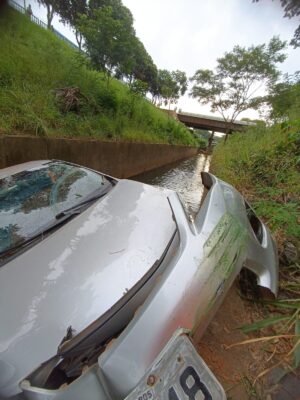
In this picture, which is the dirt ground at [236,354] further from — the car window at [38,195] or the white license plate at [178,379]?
the car window at [38,195]

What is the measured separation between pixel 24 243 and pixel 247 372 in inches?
54.1

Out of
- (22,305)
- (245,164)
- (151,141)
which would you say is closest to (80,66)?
(151,141)

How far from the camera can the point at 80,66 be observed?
5.33 meters

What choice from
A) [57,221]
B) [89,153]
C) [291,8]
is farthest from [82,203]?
[89,153]

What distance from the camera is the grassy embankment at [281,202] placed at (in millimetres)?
1280

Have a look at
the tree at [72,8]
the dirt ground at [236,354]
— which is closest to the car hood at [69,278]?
the dirt ground at [236,354]

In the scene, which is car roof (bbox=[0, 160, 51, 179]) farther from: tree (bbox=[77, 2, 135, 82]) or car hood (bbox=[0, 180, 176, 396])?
tree (bbox=[77, 2, 135, 82])

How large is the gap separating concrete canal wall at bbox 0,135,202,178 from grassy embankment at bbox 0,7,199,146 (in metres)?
0.21

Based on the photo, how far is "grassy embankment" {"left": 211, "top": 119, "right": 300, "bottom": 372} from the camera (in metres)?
1.28

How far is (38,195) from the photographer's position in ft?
5.10

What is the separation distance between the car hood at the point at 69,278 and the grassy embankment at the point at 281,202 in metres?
0.83

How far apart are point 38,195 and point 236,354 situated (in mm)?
1630

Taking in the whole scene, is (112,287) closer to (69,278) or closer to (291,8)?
(69,278)

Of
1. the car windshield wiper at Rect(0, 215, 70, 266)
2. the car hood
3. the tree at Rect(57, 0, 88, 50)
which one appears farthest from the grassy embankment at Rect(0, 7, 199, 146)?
the tree at Rect(57, 0, 88, 50)
